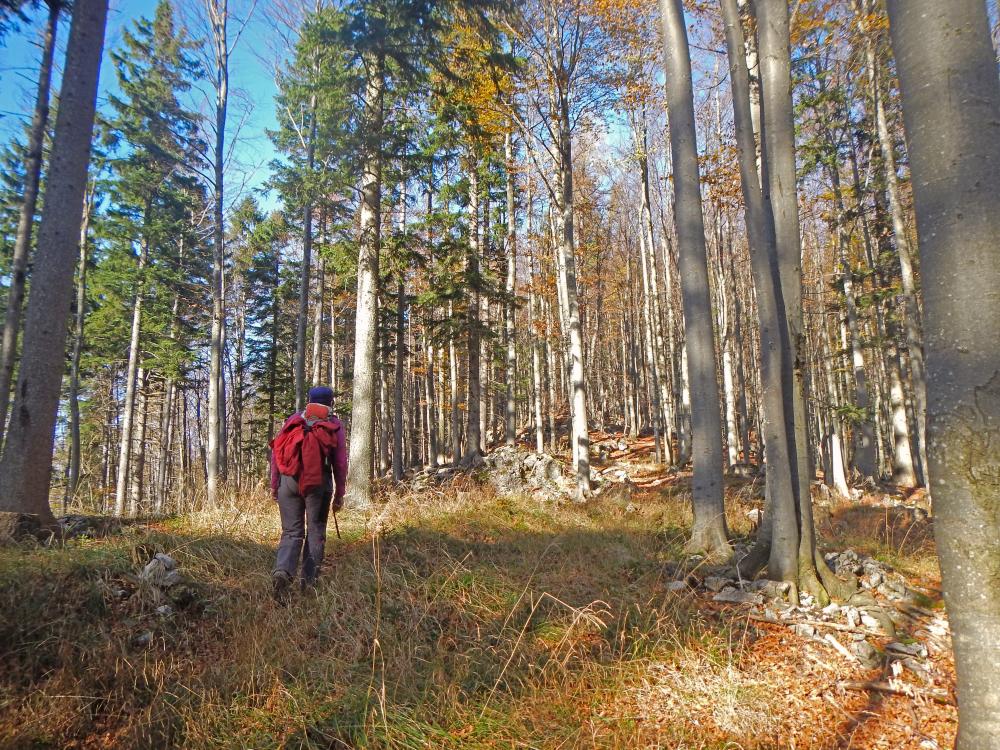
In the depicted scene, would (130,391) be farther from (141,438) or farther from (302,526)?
(302,526)

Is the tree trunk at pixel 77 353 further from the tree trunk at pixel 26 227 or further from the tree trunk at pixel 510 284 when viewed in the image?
the tree trunk at pixel 510 284

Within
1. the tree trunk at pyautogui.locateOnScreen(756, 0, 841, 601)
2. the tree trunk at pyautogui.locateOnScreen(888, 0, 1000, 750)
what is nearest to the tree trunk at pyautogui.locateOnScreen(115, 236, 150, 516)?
the tree trunk at pyautogui.locateOnScreen(756, 0, 841, 601)

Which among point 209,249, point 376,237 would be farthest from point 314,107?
point 209,249

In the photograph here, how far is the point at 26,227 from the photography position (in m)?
9.30

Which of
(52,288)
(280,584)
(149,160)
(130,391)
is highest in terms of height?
(149,160)

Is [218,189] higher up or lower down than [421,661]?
higher up

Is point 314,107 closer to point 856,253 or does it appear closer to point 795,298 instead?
point 795,298

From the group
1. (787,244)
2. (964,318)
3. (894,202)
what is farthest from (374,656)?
(894,202)

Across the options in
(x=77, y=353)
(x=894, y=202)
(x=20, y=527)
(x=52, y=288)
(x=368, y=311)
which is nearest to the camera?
(x=20, y=527)

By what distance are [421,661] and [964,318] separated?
336cm

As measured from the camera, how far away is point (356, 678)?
3002 millimetres

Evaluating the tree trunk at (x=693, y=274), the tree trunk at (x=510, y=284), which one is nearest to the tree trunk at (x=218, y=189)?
the tree trunk at (x=510, y=284)

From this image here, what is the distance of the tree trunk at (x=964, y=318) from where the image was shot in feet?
5.81

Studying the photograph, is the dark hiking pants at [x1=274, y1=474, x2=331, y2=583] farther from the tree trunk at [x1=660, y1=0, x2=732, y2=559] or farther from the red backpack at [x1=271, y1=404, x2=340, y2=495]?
the tree trunk at [x1=660, y1=0, x2=732, y2=559]
